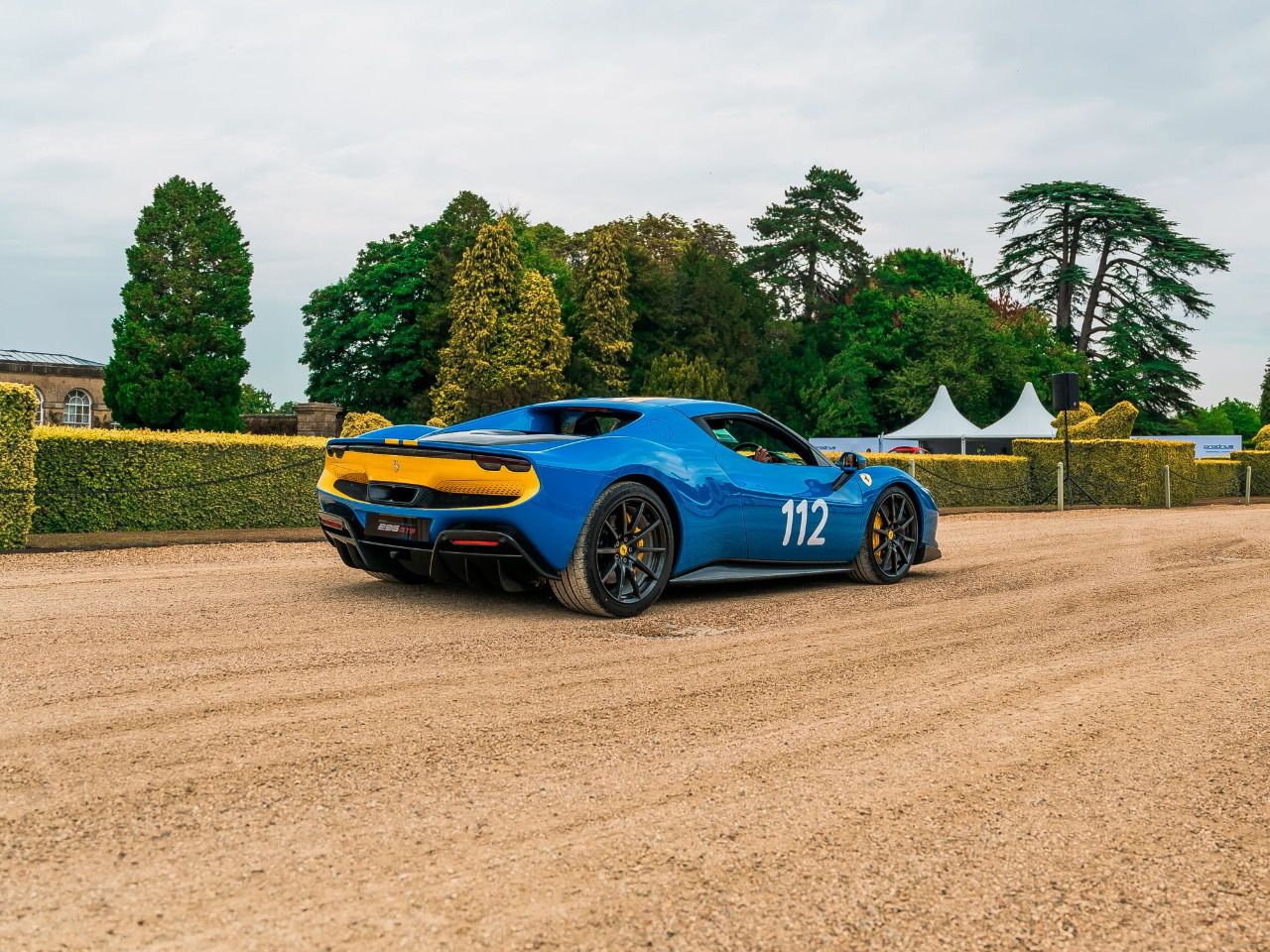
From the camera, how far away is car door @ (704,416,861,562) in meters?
7.19

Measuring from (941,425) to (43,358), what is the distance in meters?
49.1

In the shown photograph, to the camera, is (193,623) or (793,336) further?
(793,336)

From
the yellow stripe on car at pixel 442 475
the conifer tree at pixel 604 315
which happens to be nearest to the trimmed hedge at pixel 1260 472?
the conifer tree at pixel 604 315

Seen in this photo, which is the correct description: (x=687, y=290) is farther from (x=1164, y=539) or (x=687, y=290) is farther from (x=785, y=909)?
(x=785, y=909)

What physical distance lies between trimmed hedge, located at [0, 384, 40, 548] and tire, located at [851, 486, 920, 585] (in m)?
7.22

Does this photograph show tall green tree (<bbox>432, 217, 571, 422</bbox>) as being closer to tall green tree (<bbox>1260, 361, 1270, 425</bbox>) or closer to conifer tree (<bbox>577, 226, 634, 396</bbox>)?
conifer tree (<bbox>577, 226, 634, 396</bbox>)

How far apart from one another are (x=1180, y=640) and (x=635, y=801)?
13.6 ft

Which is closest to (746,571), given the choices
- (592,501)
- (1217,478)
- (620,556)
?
(620,556)

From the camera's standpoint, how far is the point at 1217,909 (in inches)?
95.2

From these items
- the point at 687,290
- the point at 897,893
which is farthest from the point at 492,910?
the point at 687,290

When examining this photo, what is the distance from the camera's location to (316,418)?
44.9 meters

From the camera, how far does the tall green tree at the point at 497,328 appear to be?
51688 mm

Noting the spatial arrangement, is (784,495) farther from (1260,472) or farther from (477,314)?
(477,314)

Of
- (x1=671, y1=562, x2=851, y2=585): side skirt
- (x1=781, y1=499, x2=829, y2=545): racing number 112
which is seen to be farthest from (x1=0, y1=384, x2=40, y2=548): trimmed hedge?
(x1=781, y1=499, x2=829, y2=545): racing number 112
